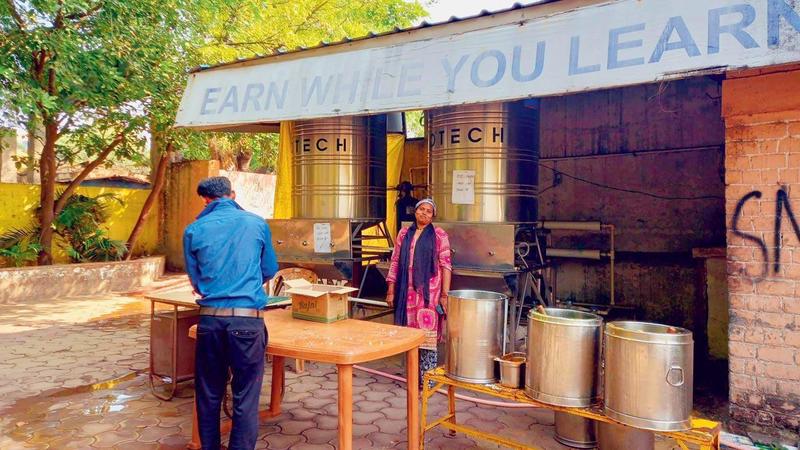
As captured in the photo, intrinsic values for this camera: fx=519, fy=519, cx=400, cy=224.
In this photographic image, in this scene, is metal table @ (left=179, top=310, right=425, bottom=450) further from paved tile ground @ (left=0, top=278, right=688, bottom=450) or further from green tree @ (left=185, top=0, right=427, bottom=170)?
green tree @ (left=185, top=0, right=427, bottom=170)

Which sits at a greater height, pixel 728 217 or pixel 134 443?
pixel 728 217

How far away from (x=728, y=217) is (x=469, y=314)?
2076 mm

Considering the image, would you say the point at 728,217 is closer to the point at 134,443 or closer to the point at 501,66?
the point at 501,66

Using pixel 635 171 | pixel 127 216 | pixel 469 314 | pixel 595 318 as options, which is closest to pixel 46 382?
pixel 469 314

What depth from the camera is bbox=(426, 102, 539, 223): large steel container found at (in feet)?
15.6

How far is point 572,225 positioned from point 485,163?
2.49 metres

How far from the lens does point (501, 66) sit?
379cm

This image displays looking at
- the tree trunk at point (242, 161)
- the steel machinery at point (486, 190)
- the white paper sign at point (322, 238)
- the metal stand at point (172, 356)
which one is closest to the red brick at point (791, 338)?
the steel machinery at point (486, 190)

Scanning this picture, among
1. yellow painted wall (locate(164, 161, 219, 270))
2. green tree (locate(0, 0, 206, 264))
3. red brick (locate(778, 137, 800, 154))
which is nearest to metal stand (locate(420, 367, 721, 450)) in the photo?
red brick (locate(778, 137, 800, 154))

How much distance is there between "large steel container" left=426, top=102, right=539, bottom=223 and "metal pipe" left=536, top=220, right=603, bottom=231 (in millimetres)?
1826

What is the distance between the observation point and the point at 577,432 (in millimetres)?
3426

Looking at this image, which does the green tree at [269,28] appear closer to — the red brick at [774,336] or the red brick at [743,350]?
the red brick at [743,350]

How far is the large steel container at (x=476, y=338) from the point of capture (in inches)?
123

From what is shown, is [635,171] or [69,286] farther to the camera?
[69,286]
